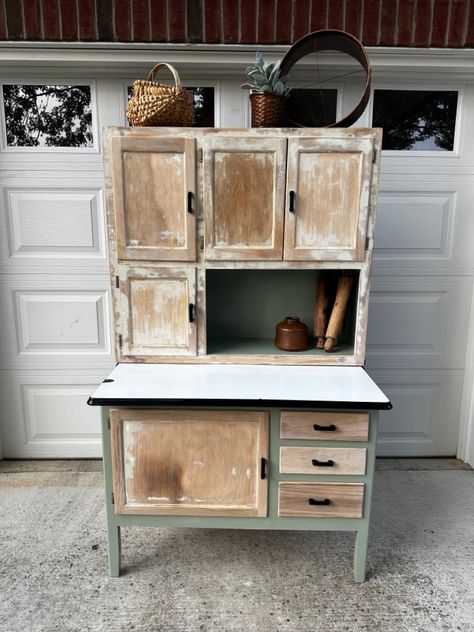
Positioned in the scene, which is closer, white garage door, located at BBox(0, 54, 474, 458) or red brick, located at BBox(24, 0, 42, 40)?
red brick, located at BBox(24, 0, 42, 40)

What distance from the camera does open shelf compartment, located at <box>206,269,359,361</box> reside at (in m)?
2.27

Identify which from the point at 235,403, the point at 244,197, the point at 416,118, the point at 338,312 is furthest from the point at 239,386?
the point at 416,118

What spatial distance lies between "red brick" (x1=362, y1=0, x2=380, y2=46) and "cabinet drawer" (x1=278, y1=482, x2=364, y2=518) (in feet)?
6.60

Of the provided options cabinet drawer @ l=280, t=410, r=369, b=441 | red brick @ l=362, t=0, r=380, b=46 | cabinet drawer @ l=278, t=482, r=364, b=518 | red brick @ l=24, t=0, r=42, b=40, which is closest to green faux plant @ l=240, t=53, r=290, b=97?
red brick @ l=362, t=0, r=380, b=46

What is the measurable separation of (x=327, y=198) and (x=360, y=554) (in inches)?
56.2

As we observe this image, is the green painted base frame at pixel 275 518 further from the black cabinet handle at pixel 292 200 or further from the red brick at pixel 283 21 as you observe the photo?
the red brick at pixel 283 21

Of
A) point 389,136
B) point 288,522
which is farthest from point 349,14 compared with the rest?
point 288,522

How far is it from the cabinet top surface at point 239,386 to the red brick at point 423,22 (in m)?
1.60

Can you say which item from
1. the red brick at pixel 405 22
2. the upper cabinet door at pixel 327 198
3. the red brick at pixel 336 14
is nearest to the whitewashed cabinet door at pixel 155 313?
the upper cabinet door at pixel 327 198

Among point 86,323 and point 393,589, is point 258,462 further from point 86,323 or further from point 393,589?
point 86,323

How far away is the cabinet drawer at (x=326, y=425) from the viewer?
1.64 metres

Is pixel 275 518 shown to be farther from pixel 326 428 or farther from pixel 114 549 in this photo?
pixel 114 549

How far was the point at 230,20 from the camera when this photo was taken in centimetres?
210

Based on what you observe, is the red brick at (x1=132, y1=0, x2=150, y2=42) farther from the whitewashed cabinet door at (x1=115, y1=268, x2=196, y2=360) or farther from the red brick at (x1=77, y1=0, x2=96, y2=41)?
the whitewashed cabinet door at (x1=115, y1=268, x2=196, y2=360)
